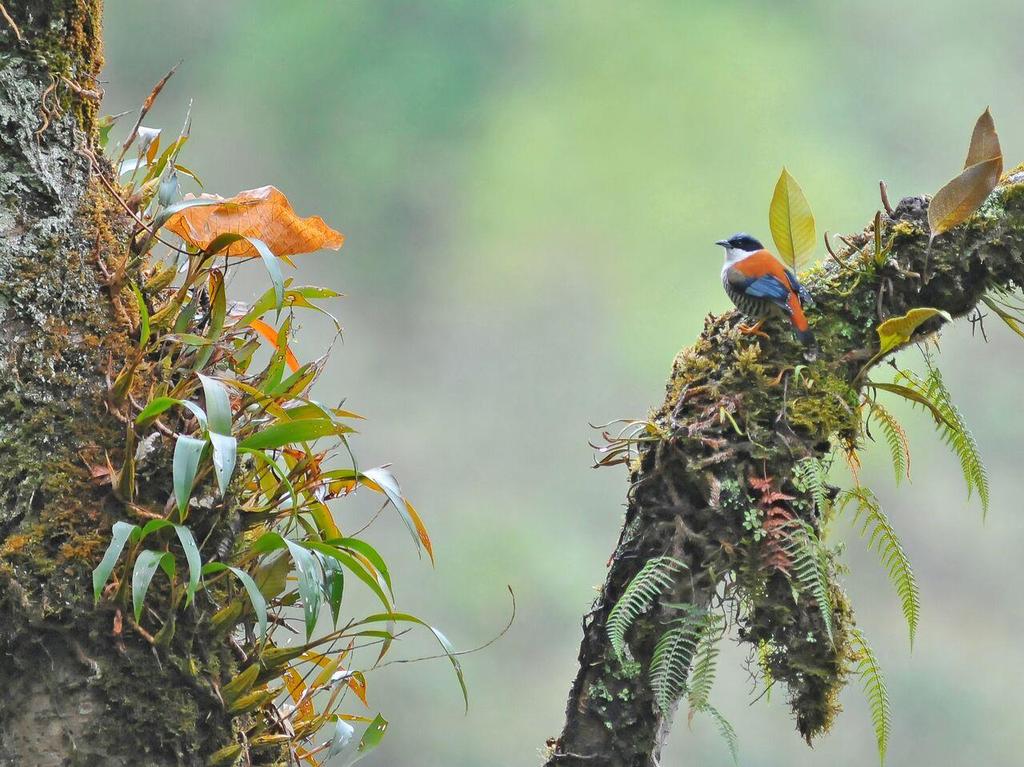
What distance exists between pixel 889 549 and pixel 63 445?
40.3 inches

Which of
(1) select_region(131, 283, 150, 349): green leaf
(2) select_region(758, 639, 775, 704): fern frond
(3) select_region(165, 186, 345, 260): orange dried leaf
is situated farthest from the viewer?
(2) select_region(758, 639, 775, 704): fern frond

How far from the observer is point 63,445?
3.06ft

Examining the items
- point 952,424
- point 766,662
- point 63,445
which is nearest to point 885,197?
point 952,424

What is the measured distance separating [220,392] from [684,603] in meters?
0.60

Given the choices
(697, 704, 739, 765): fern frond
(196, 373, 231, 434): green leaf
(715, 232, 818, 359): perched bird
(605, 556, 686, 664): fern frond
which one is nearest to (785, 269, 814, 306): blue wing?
(715, 232, 818, 359): perched bird

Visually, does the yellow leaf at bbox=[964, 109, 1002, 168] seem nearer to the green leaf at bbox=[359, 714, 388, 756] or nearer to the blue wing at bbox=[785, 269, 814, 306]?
the blue wing at bbox=[785, 269, 814, 306]

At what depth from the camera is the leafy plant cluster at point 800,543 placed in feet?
3.73

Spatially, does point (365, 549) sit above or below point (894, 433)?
below

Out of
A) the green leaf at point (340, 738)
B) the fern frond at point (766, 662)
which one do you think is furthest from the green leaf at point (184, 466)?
the fern frond at point (766, 662)

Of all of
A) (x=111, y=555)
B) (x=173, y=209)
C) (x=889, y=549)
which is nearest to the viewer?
(x=111, y=555)

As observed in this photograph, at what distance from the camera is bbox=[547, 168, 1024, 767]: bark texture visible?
1.17 m

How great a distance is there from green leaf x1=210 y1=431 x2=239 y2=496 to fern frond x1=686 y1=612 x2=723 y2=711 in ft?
1.92

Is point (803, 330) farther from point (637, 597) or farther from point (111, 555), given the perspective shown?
point (111, 555)

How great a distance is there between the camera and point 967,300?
4.34ft
